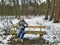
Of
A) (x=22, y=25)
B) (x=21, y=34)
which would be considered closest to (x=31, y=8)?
(x=22, y=25)

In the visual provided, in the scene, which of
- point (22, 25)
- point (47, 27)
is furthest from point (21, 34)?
point (47, 27)

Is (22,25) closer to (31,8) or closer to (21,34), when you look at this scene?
(21,34)

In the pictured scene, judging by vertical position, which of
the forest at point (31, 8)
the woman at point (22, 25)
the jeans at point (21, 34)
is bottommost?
the jeans at point (21, 34)

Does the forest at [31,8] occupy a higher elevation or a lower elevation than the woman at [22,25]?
higher

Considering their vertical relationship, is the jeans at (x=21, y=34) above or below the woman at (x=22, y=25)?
below

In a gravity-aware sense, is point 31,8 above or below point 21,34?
above

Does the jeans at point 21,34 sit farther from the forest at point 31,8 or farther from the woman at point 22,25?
the forest at point 31,8

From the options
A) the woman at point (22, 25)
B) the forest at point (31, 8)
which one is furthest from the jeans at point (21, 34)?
the forest at point (31, 8)

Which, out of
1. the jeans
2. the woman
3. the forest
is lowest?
the jeans

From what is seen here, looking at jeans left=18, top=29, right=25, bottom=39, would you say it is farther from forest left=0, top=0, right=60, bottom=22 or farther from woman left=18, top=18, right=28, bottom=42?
forest left=0, top=0, right=60, bottom=22

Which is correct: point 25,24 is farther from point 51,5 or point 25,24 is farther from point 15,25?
point 51,5

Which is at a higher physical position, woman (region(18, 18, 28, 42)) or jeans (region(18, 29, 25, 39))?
woman (region(18, 18, 28, 42))

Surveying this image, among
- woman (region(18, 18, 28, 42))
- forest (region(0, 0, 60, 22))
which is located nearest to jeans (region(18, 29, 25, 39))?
woman (region(18, 18, 28, 42))

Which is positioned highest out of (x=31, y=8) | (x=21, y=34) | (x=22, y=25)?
(x=31, y=8)
